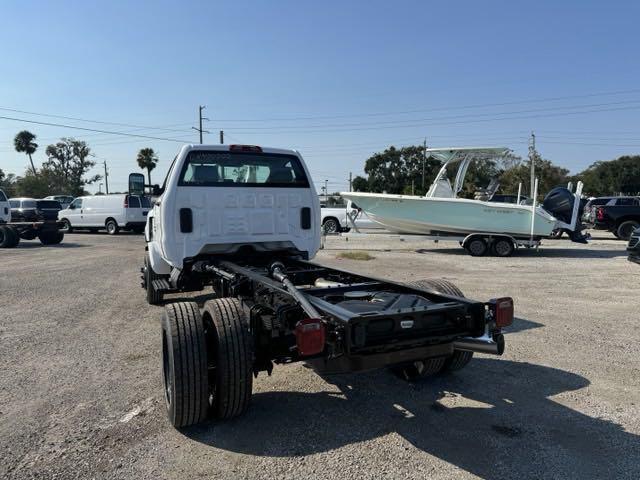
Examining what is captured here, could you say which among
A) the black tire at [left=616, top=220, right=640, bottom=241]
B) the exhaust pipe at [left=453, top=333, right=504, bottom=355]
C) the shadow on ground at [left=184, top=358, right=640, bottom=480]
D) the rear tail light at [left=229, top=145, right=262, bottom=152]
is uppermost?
the rear tail light at [left=229, top=145, right=262, bottom=152]

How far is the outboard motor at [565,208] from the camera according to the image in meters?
15.7

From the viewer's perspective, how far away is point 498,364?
199 inches

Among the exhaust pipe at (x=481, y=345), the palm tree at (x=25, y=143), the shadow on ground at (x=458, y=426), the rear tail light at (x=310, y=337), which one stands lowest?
the shadow on ground at (x=458, y=426)

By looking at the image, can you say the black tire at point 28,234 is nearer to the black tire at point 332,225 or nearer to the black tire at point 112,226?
the black tire at point 112,226

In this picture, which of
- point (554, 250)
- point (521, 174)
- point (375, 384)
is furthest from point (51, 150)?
point (375, 384)

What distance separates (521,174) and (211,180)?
5119cm

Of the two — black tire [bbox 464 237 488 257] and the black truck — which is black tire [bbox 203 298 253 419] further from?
the black truck

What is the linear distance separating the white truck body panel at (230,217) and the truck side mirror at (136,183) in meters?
0.41

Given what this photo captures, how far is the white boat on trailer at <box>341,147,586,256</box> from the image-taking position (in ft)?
49.9

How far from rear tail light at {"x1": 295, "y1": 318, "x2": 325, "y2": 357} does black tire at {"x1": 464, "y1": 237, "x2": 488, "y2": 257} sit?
13195mm

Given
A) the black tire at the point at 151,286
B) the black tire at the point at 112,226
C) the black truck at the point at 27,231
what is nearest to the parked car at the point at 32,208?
the black truck at the point at 27,231

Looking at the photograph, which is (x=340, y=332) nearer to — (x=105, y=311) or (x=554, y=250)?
(x=105, y=311)

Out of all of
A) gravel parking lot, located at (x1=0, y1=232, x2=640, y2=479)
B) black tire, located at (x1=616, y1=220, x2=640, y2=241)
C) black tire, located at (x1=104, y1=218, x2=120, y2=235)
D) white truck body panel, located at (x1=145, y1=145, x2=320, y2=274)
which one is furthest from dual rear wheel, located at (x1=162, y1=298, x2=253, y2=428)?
black tire, located at (x1=104, y1=218, x2=120, y2=235)

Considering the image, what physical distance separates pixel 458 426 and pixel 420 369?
78 cm
